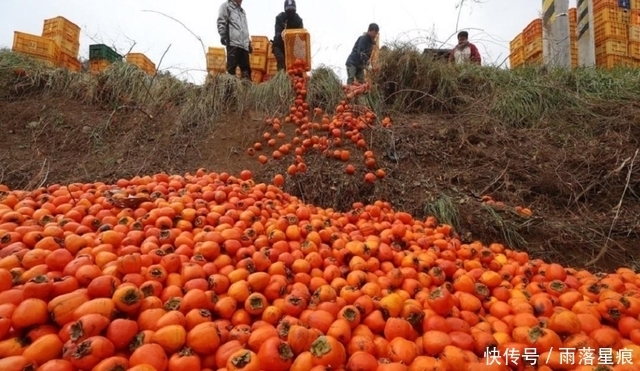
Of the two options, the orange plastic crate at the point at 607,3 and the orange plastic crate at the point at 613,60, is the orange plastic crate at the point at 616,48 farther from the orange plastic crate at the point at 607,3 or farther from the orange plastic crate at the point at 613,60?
the orange plastic crate at the point at 607,3

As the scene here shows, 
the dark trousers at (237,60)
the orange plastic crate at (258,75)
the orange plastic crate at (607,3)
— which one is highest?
the orange plastic crate at (607,3)

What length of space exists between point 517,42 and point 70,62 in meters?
12.3

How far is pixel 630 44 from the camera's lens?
30.8ft

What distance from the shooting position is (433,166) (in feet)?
17.3

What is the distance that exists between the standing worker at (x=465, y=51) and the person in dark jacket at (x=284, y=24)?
3.50 meters

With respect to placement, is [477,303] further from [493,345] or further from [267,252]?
[267,252]

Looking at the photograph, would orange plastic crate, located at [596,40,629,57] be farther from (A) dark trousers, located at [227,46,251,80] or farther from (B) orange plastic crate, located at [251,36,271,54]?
(A) dark trousers, located at [227,46,251,80]

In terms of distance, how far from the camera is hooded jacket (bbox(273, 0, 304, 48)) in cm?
823

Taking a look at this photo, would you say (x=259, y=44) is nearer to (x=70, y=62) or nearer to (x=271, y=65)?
(x=271, y=65)

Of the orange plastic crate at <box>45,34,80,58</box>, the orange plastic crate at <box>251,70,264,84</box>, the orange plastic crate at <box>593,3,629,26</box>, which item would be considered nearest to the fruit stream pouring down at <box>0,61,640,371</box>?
the orange plastic crate at <box>251,70,264,84</box>

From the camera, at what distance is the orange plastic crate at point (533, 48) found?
9377 millimetres

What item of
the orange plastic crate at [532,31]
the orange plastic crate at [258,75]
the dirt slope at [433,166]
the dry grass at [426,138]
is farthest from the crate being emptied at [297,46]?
the orange plastic crate at [532,31]

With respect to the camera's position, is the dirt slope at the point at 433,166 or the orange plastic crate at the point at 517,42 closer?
the dirt slope at the point at 433,166

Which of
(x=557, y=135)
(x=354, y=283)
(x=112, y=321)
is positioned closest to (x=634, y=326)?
(x=354, y=283)
